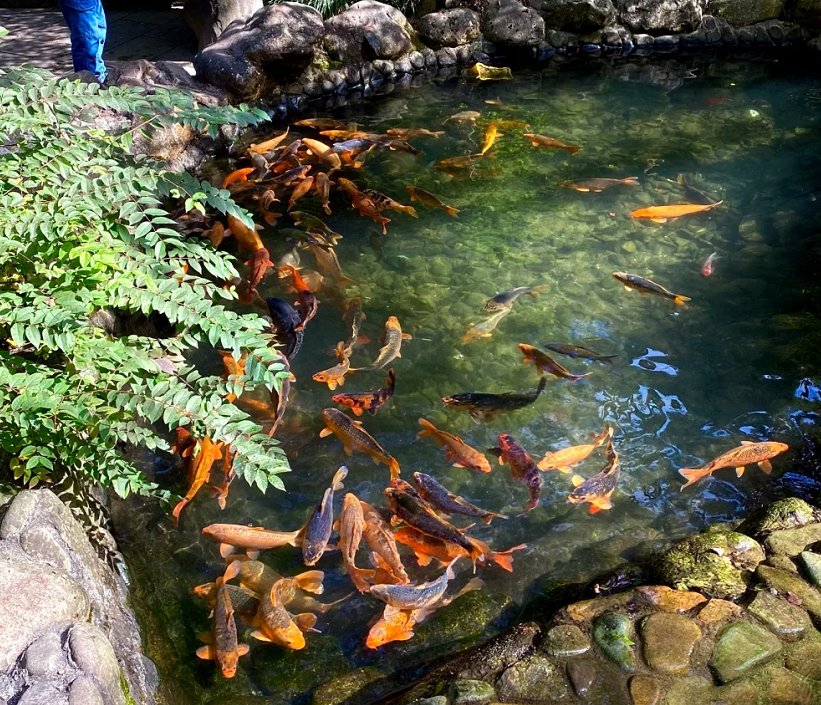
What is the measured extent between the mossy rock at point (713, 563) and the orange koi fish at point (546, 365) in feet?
5.34

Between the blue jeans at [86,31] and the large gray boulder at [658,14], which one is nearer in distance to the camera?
the blue jeans at [86,31]

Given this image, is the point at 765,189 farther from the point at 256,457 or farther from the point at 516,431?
the point at 256,457

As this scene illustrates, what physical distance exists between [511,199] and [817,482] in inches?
157

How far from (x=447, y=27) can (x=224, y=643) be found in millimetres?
9663

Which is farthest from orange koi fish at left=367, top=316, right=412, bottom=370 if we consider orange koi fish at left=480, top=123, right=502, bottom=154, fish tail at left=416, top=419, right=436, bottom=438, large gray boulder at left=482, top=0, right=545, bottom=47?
large gray boulder at left=482, top=0, right=545, bottom=47

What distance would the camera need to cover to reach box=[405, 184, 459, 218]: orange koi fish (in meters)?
7.03

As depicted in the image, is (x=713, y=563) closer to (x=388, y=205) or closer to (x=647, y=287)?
(x=647, y=287)

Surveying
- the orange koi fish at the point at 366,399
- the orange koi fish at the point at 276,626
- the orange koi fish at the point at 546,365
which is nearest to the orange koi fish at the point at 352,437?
the orange koi fish at the point at 366,399

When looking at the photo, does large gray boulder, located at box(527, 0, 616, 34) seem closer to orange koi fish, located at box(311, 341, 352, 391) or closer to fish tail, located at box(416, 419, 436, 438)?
orange koi fish, located at box(311, 341, 352, 391)

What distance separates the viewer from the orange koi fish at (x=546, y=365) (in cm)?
518

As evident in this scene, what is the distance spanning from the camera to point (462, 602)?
12.4 feet

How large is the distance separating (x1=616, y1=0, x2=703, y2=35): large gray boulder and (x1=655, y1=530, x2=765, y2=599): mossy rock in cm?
1000

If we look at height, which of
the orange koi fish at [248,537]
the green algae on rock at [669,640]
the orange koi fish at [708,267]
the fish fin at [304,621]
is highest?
the green algae on rock at [669,640]

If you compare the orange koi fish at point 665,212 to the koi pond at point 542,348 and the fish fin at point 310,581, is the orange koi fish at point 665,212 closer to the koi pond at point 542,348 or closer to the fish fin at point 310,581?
the koi pond at point 542,348
